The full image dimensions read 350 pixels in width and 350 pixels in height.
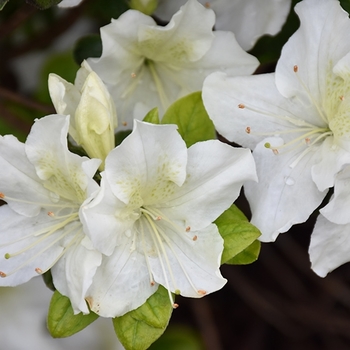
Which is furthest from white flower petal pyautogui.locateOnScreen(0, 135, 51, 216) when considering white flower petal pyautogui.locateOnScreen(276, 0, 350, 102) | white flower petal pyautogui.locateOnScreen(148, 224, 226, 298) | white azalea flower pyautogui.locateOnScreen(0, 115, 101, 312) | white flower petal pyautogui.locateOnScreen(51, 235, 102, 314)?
white flower petal pyautogui.locateOnScreen(276, 0, 350, 102)

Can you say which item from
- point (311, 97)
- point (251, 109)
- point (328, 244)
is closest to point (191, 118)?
point (251, 109)

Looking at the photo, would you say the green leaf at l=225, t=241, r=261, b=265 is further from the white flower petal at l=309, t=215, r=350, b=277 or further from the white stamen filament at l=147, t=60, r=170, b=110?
the white stamen filament at l=147, t=60, r=170, b=110

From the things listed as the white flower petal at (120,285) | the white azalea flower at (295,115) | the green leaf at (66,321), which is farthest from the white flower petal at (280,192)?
the green leaf at (66,321)

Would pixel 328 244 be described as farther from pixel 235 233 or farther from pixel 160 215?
pixel 160 215

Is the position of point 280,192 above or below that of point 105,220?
below

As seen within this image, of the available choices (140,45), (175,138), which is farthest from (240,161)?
Answer: (140,45)

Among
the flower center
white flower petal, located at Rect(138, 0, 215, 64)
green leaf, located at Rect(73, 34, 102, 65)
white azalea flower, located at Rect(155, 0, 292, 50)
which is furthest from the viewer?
green leaf, located at Rect(73, 34, 102, 65)
